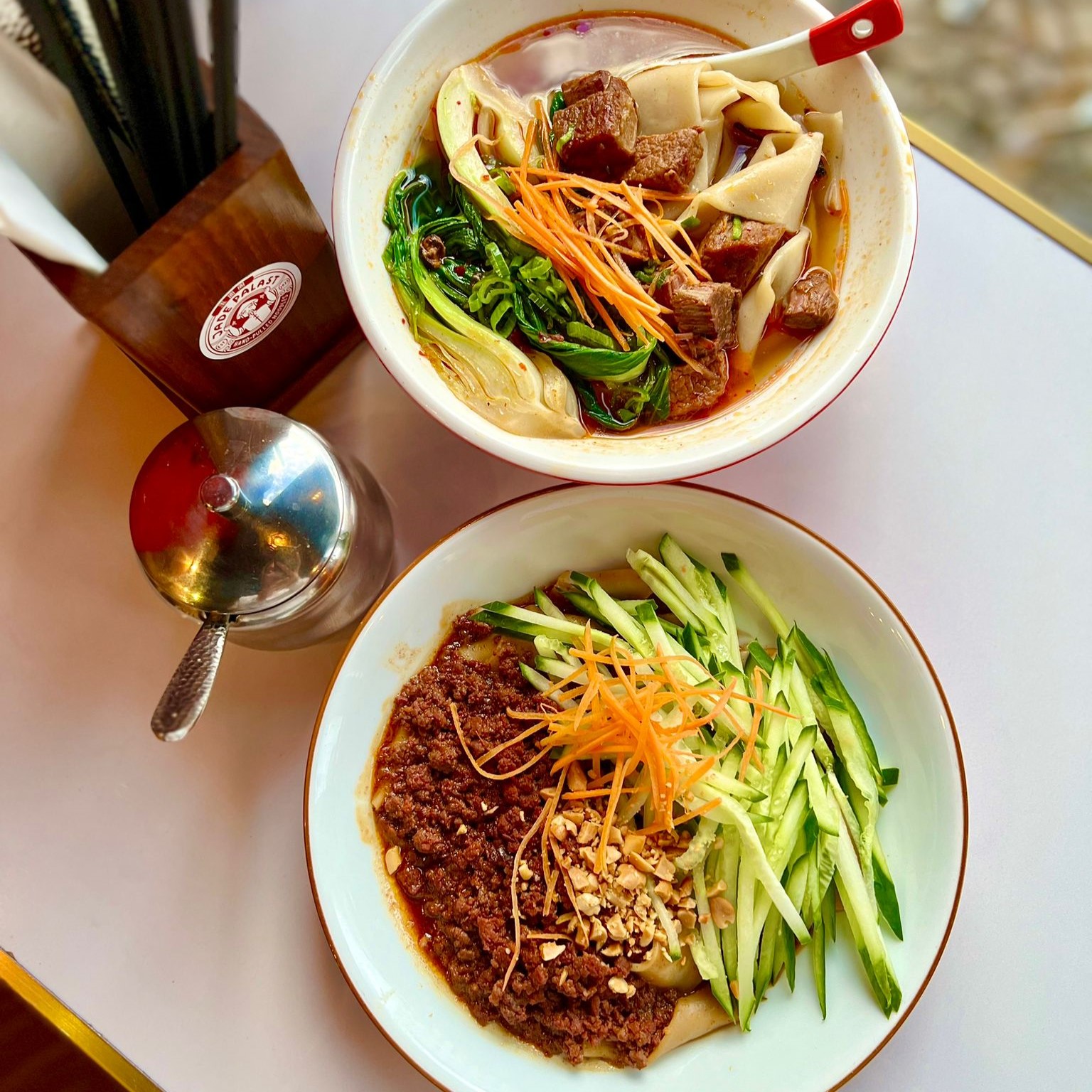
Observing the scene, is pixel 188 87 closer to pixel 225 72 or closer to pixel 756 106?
pixel 225 72

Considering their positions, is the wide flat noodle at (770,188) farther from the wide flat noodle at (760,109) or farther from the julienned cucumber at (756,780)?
the julienned cucumber at (756,780)

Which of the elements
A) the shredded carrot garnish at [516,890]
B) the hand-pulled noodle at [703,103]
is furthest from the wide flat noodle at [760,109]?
the shredded carrot garnish at [516,890]

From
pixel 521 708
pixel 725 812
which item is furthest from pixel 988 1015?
pixel 521 708

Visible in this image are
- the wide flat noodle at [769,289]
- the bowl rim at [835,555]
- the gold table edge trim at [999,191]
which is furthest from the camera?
the gold table edge trim at [999,191]

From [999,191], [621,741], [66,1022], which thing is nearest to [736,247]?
[999,191]

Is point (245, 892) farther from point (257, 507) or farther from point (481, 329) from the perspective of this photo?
point (481, 329)

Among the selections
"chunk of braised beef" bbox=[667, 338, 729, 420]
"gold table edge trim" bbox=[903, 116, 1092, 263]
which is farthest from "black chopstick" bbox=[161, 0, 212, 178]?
"gold table edge trim" bbox=[903, 116, 1092, 263]

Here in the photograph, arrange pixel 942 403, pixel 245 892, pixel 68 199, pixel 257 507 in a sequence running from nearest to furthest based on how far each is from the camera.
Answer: pixel 68 199
pixel 257 507
pixel 245 892
pixel 942 403
